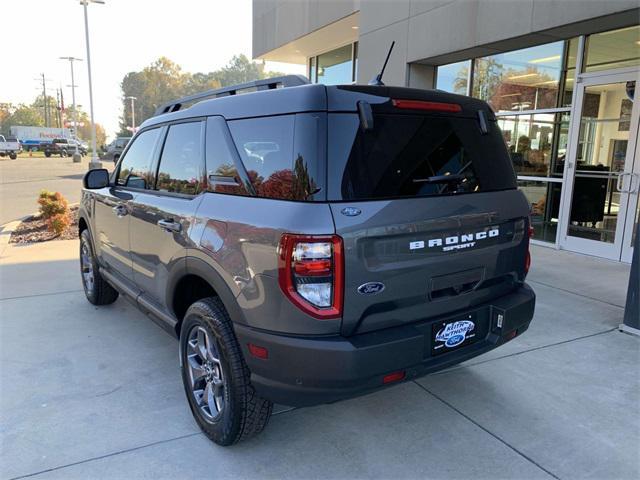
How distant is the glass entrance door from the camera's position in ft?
22.8

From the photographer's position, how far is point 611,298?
5355mm

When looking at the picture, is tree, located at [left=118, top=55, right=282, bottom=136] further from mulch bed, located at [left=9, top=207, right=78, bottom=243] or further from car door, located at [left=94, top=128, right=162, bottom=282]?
car door, located at [left=94, top=128, right=162, bottom=282]

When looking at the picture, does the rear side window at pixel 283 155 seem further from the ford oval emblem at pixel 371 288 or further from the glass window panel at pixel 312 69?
the glass window panel at pixel 312 69

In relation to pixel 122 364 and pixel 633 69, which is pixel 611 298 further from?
pixel 122 364

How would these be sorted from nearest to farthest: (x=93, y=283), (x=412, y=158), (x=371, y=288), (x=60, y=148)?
(x=371, y=288) < (x=412, y=158) < (x=93, y=283) < (x=60, y=148)

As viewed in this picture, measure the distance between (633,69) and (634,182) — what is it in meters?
1.57

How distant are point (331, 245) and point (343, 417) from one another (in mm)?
1408

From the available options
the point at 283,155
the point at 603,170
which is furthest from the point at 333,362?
the point at 603,170

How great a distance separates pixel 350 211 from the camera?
87.1 inches

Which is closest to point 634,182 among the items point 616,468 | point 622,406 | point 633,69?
point 633,69

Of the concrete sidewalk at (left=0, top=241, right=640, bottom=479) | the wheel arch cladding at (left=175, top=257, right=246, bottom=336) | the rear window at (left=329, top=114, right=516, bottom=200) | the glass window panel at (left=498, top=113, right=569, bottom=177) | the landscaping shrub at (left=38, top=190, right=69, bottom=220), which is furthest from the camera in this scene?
the landscaping shrub at (left=38, top=190, right=69, bottom=220)

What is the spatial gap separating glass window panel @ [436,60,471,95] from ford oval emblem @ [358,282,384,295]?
8.59 meters

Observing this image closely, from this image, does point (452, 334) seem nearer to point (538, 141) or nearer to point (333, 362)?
point (333, 362)

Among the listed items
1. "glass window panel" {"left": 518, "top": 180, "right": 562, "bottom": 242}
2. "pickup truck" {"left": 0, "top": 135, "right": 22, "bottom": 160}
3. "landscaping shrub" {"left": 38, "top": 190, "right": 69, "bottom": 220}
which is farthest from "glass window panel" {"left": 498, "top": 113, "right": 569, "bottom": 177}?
"pickup truck" {"left": 0, "top": 135, "right": 22, "bottom": 160}
